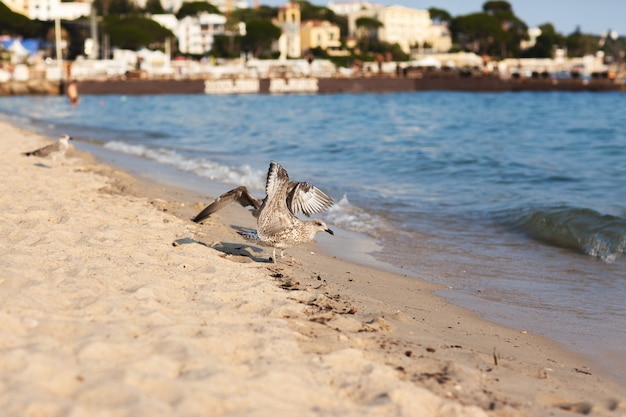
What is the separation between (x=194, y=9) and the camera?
158875 millimetres

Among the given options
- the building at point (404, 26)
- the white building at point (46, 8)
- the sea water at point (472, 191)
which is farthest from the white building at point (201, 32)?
the sea water at point (472, 191)

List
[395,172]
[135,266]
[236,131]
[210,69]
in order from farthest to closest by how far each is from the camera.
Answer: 1. [210,69]
2. [236,131]
3. [395,172]
4. [135,266]

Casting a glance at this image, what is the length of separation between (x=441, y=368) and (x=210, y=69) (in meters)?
69.6

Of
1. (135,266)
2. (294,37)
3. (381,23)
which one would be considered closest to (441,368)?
(135,266)

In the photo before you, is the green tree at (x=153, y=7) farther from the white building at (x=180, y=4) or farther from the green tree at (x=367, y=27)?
the green tree at (x=367, y=27)

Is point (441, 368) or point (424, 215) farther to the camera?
point (424, 215)

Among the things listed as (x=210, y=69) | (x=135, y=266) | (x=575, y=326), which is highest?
(x=210, y=69)

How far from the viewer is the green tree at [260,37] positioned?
389 feet

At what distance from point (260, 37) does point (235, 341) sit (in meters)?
118

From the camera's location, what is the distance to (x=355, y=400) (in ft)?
12.3

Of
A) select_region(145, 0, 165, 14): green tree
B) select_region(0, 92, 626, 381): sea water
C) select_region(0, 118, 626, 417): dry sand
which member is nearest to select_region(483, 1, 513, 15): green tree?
select_region(145, 0, 165, 14): green tree

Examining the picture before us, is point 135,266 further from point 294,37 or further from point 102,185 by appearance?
point 294,37

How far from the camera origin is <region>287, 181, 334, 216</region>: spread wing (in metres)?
7.22

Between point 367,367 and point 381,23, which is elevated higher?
point 381,23
